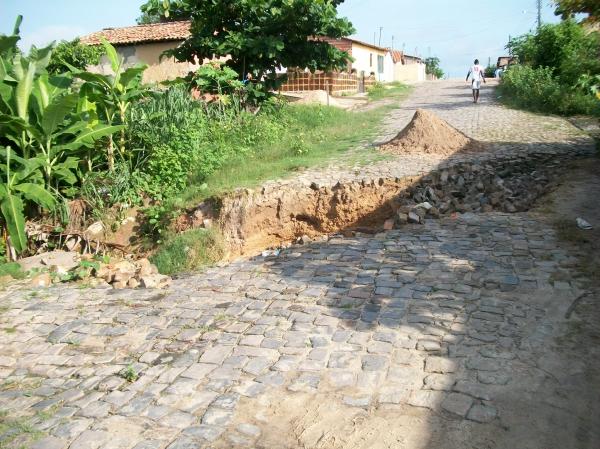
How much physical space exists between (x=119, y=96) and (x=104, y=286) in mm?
4337

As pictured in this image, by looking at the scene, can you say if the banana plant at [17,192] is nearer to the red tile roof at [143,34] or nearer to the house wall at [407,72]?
the red tile roof at [143,34]

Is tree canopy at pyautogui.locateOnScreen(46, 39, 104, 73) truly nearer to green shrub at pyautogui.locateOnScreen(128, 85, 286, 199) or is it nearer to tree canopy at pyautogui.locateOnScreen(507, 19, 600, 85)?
green shrub at pyautogui.locateOnScreen(128, 85, 286, 199)

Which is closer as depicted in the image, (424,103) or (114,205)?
(114,205)

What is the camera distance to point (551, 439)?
2.91m

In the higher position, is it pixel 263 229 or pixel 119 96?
pixel 119 96

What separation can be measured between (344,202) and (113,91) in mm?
4608

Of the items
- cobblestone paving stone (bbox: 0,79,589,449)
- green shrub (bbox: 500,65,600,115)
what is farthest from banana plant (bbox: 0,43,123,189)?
green shrub (bbox: 500,65,600,115)

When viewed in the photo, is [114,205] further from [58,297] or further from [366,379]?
[366,379]

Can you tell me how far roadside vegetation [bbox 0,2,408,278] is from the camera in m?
7.51

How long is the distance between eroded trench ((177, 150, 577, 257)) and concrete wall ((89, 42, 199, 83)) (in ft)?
47.4

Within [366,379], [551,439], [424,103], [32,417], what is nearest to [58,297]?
[32,417]

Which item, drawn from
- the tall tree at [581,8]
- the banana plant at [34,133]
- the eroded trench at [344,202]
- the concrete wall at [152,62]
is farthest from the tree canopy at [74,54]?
the tall tree at [581,8]

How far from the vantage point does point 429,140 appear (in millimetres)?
9727

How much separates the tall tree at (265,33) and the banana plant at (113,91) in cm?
344
